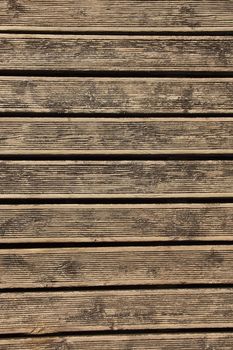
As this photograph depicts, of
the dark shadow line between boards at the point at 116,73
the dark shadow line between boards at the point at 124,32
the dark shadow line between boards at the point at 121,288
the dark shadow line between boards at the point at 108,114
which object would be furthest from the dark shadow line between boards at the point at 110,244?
the dark shadow line between boards at the point at 124,32

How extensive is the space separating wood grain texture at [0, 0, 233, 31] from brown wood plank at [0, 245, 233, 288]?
87 centimetres

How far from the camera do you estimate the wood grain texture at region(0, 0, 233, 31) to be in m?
1.62

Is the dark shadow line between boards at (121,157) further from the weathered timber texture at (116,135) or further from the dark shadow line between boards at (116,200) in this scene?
the dark shadow line between boards at (116,200)

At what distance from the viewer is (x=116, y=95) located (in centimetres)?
163

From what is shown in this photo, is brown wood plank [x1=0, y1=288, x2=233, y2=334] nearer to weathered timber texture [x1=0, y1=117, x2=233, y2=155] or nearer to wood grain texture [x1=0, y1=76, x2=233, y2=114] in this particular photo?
weathered timber texture [x1=0, y1=117, x2=233, y2=155]

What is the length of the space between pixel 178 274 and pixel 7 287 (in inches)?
26.4

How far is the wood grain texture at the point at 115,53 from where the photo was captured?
5.31 ft

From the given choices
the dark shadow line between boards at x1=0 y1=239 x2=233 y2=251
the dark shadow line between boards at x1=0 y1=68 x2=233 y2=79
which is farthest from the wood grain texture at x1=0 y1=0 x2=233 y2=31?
the dark shadow line between boards at x1=0 y1=239 x2=233 y2=251

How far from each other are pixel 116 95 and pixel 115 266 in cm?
67

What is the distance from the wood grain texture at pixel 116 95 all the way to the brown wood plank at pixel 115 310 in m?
0.72

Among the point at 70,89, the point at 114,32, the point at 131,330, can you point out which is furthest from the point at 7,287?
the point at 114,32

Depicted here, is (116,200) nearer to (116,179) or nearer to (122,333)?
(116,179)

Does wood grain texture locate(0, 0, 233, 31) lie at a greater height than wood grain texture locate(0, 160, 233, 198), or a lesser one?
greater

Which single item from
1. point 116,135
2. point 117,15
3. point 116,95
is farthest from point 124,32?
point 116,135
